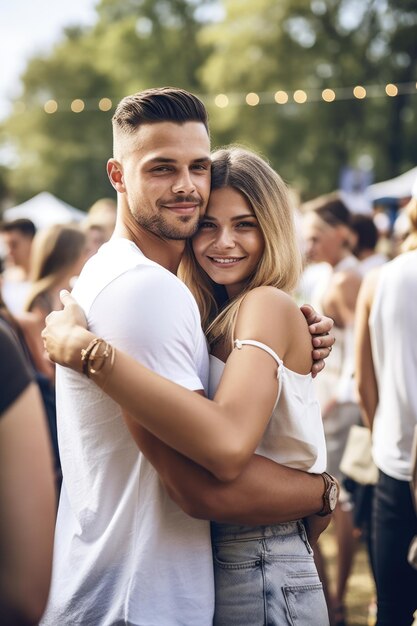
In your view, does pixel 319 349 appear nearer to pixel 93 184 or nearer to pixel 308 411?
pixel 308 411

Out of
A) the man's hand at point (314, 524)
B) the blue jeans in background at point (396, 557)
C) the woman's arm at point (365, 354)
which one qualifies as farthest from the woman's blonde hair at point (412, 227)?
the man's hand at point (314, 524)

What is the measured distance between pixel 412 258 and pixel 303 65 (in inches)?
1075

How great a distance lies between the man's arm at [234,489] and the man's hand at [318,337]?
32cm

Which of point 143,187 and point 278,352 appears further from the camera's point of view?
point 143,187

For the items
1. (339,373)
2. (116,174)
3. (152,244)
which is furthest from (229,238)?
(339,373)

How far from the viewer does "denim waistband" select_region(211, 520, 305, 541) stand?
7.19ft

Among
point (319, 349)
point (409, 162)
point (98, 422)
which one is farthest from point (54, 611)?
point (409, 162)

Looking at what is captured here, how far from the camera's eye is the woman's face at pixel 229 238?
249 cm

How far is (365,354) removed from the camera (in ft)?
12.5

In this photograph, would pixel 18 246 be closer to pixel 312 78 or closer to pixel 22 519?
pixel 22 519

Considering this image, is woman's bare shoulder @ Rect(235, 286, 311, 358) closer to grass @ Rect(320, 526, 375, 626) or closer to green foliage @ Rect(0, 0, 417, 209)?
grass @ Rect(320, 526, 375, 626)

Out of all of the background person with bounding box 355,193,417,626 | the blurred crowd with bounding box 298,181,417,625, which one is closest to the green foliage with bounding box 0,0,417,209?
the blurred crowd with bounding box 298,181,417,625

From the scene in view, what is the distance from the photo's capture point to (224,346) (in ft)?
7.51

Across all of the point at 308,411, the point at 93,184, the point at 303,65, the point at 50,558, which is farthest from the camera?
the point at 93,184
